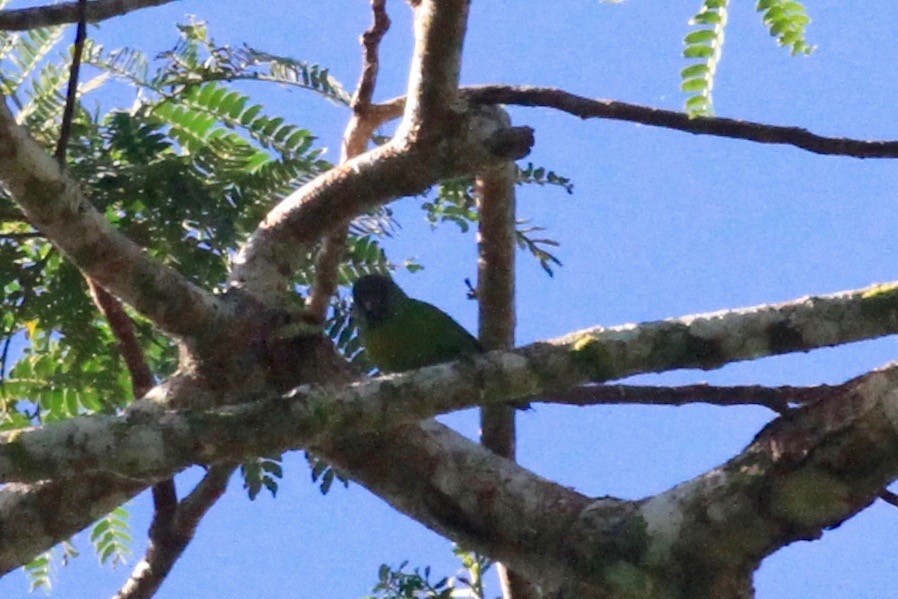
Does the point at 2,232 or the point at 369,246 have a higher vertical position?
the point at 369,246

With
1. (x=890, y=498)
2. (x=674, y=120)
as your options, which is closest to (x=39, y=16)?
(x=674, y=120)

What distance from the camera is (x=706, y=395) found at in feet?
11.5

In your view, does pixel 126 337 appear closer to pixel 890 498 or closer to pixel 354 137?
pixel 354 137

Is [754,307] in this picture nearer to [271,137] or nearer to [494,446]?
[494,446]

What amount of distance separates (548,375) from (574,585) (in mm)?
589

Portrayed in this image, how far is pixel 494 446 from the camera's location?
15.5 feet

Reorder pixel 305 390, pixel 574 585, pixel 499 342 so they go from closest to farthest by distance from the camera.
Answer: pixel 305 390 → pixel 574 585 → pixel 499 342

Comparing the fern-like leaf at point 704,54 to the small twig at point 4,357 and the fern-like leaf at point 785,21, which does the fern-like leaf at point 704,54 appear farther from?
the small twig at point 4,357

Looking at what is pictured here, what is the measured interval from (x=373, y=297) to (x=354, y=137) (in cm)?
73

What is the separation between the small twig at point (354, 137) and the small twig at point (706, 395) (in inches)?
41.1

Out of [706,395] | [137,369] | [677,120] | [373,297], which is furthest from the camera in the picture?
[373,297]

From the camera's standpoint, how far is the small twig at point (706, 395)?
3373 millimetres

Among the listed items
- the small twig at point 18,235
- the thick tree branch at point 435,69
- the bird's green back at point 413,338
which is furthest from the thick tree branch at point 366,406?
the bird's green back at point 413,338

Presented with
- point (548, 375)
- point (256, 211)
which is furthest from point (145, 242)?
point (548, 375)
